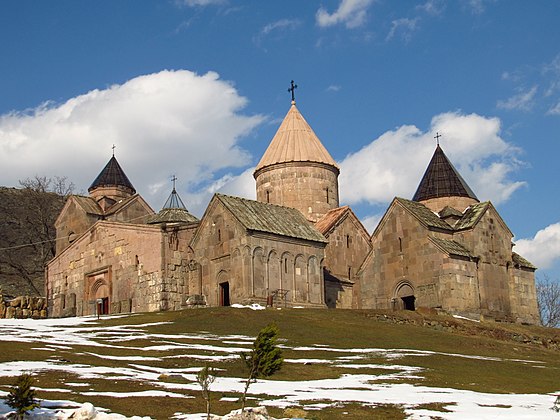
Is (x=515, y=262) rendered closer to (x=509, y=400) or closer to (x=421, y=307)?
(x=421, y=307)

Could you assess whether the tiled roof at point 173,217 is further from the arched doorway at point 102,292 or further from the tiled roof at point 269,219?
the tiled roof at point 269,219

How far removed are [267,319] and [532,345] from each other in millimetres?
13039

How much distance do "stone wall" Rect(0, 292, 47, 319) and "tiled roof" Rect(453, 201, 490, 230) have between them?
77.2ft

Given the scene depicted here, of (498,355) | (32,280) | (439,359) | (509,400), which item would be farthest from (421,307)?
(32,280)

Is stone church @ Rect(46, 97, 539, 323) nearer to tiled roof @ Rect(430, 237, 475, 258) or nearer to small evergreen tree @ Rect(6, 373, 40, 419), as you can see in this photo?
tiled roof @ Rect(430, 237, 475, 258)

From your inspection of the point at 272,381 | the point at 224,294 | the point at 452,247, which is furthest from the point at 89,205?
the point at 272,381

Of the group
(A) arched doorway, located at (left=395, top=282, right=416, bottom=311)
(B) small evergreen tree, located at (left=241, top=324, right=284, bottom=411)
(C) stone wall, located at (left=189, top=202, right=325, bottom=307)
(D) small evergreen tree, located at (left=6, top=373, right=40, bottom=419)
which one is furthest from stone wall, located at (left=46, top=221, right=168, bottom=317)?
(D) small evergreen tree, located at (left=6, top=373, right=40, bottom=419)

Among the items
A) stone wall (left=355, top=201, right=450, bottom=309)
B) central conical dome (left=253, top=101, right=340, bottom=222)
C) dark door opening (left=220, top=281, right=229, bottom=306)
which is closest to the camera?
dark door opening (left=220, top=281, right=229, bottom=306)

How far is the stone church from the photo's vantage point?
41.2m

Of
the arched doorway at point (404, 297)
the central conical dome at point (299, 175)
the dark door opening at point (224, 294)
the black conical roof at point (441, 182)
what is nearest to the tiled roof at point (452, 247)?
the arched doorway at point (404, 297)

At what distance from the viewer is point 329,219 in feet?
163

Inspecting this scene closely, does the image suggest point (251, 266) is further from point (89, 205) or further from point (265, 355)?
point (265, 355)

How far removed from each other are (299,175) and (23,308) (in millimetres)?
19261

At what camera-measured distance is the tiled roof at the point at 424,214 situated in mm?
43156
